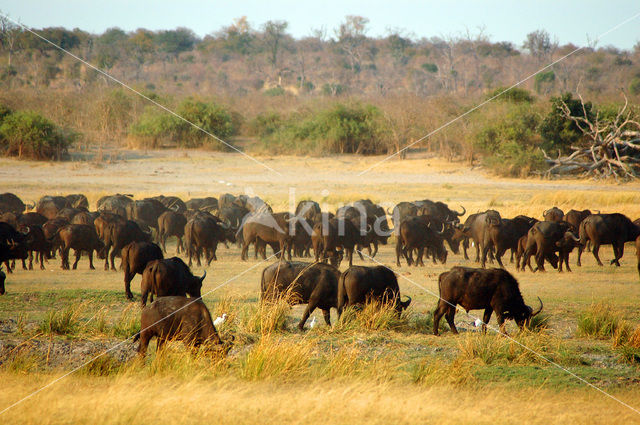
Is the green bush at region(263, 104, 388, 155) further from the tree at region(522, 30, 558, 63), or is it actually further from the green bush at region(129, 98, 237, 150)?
the tree at region(522, 30, 558, 63)

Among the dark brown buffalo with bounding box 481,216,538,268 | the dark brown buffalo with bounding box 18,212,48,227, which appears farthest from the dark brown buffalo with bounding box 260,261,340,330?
the dark brown buffalo with bounding box 18,212,48,227

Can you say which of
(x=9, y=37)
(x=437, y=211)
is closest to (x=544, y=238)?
(x=437, y=211)

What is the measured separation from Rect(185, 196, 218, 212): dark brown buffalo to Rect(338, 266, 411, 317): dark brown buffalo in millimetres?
12716

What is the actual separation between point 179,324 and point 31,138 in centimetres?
2628

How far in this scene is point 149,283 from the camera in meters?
9.89

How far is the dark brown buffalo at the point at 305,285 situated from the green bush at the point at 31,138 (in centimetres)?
2397

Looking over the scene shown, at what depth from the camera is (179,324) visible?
7.49 metres

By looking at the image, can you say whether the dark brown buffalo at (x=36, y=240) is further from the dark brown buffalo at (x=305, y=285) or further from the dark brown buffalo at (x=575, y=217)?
the dark brown buffalo at (x=575, y=217)

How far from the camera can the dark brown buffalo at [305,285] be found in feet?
32.4

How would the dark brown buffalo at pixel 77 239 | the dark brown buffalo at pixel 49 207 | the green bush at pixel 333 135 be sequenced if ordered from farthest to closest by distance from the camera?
the green bush at pixel 333 135 → the dark brown buffalo at pixel 49 207 → the dark brown buffalo at pixel 77 239

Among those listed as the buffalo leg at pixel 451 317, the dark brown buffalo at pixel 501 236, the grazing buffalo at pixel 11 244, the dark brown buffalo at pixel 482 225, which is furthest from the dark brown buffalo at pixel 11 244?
the dark brown buffalo at pixel 482 225

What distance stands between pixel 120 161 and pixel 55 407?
26.9 metres

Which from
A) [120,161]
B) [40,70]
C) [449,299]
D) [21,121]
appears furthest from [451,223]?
[40,70]

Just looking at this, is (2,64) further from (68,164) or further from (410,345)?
(410,345)
